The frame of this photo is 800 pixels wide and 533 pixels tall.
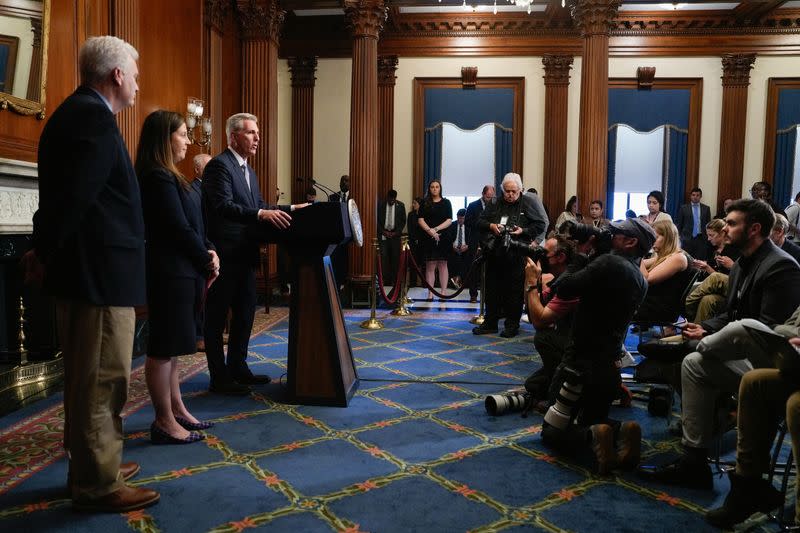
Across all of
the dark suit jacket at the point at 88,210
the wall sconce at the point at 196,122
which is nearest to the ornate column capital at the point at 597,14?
the wall sconce at the point at 196,122

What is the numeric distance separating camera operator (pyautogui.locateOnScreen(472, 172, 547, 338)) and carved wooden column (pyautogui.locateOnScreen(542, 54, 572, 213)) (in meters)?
4.89

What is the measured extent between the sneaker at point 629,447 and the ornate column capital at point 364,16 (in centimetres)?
660

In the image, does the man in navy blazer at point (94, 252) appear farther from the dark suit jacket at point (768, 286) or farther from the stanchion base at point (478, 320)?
the stanchion base at point (478, 320)

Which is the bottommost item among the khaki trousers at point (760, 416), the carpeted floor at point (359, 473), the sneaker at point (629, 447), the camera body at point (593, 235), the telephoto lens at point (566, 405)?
the carpeted floor at point (359, 473)

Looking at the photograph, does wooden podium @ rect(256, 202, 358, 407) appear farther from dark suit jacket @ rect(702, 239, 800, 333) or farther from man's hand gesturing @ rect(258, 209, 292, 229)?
dark suit jacket @ rect(702, 239, 800, 333)

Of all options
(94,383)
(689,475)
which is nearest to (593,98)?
(689,475)

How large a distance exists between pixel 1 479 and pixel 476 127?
31.4ft

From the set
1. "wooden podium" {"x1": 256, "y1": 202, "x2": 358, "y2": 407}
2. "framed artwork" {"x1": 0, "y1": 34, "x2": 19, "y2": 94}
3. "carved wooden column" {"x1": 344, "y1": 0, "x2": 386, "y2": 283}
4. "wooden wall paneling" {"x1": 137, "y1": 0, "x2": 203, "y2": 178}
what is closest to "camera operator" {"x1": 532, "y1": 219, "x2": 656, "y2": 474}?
"wooden podium" {"x1": 256, "y1": 202, "x2": 358, "y2": 407}

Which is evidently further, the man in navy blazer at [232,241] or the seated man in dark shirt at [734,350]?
the man in navy blazer at [232,241]

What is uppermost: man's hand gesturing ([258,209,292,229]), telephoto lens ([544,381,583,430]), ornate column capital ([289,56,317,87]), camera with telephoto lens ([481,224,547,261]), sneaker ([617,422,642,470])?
ornate column capital ([289,56,317,87])

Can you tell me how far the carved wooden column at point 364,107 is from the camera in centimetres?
816

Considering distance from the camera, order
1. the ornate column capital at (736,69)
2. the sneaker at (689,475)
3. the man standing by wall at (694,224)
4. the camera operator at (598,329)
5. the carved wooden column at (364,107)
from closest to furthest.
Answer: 1. the sneaker at (689,475)
2. the camera operator at (598,329)
3. the carved wooden column at (364,107)
4. the man standing by wall at (694,224)
5. the ornate column capital at (736,69)

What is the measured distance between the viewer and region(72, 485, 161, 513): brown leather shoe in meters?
2.32

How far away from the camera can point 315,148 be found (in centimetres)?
1132
